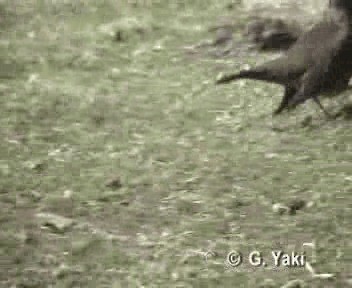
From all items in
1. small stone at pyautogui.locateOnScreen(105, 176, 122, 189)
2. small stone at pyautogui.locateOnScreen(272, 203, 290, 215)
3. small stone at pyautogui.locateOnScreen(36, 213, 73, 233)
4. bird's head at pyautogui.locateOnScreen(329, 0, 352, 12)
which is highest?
bird's head at pyautogui.locateOnScreen(329, 0, 352, 12)

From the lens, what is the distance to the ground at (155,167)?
8.82 feet

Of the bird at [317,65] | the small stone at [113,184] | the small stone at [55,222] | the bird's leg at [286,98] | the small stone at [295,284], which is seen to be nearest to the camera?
the small stone at [295,284]

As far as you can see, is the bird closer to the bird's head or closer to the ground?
the bird's head

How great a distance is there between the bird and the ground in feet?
0.41

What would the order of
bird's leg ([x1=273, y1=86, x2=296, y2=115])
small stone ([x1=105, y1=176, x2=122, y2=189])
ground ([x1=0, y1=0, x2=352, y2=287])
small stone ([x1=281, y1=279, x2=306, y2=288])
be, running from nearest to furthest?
1. small stone ([x1=281, y1=279, x2=306, y2=288])
2. ground ([x1=0, y1=0, x2=352, y2=287])
3. small stone ([x1=105, y1=176, x2=122, y2=189])
4. bird's leg ([x1=273, y1=86, x2=296, y2=115])

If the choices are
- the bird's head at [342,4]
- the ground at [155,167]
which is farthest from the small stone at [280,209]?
the bird's head at [342,4]

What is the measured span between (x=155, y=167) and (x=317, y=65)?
0.83 metres

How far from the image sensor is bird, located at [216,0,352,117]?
12.2 ft

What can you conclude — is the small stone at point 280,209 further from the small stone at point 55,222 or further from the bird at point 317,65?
the bird at point 317,65

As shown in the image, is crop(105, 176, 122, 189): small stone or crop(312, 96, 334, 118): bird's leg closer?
crop(105, 176, 122, 189): small stone

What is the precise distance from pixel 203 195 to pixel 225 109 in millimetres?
862

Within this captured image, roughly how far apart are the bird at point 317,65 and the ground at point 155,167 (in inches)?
5.0

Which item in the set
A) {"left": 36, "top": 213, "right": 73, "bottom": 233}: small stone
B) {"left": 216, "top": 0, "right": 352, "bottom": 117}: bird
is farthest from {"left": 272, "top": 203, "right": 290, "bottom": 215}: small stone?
{"left": 216, "top": 0, "right": 352, "bottom": 117}: bird

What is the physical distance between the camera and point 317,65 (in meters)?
3.72
